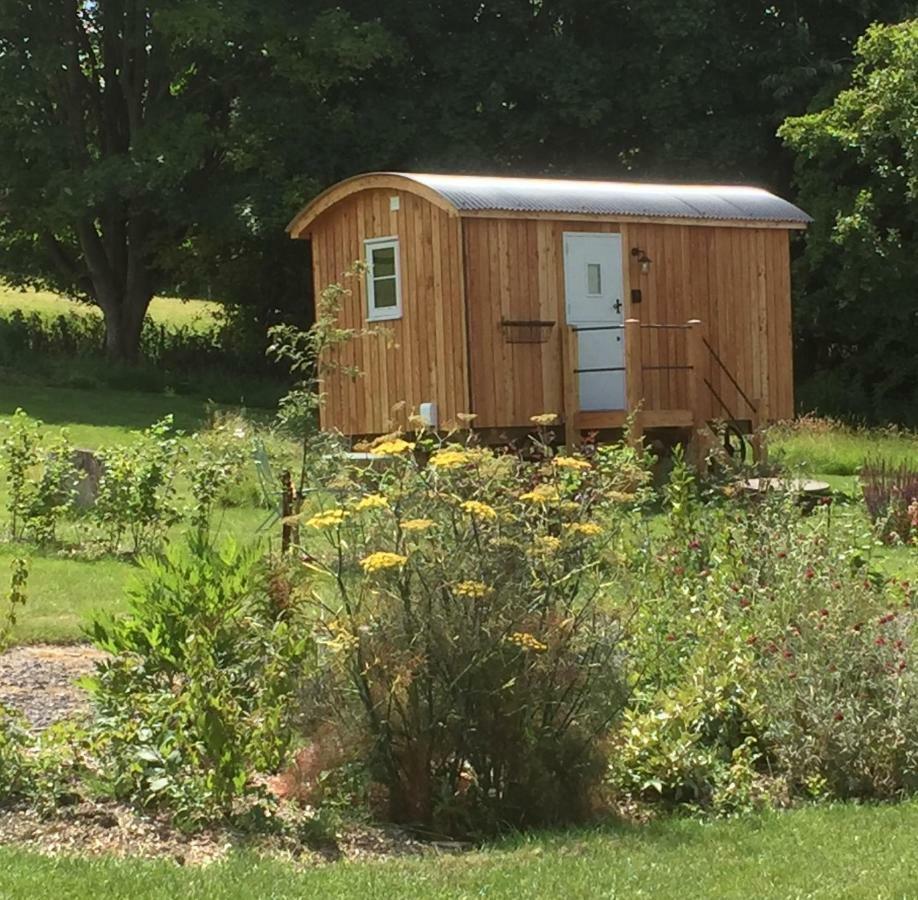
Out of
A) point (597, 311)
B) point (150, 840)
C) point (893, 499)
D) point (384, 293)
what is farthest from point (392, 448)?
point (597, 311)

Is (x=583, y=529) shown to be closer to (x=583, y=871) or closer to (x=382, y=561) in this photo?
(x=382, y=561)

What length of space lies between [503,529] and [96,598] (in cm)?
506

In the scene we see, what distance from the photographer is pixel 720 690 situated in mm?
6746

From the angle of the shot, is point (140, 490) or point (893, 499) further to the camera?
point (893, 499)

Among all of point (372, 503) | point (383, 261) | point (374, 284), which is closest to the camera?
point (372, 503)

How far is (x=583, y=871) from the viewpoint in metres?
5.05

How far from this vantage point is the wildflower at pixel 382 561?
548 cm

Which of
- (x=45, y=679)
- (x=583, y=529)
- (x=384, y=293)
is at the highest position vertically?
(x=384, y=293)

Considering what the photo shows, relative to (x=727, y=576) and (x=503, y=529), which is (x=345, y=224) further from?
(x=503, y=529)

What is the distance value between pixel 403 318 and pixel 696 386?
352 cm

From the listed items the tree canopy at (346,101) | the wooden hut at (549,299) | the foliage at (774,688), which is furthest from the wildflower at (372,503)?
the tree canopy at (346,101)

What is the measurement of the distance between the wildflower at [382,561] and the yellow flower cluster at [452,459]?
14.7 inches

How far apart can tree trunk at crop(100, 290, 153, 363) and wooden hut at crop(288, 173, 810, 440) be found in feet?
45.5

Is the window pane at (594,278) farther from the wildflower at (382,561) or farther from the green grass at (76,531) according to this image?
the wildflower at (382,561)
